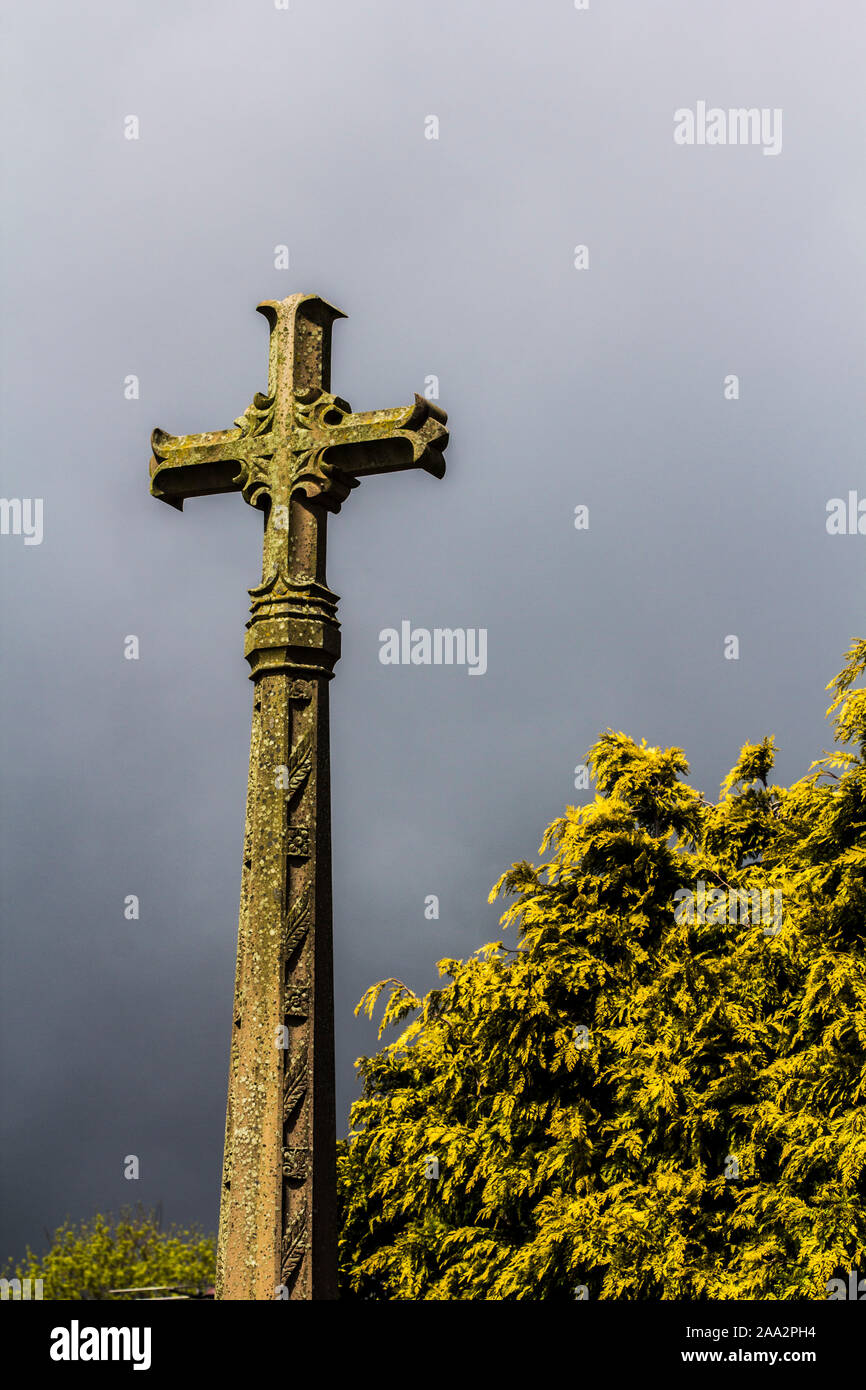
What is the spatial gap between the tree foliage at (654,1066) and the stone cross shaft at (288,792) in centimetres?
682

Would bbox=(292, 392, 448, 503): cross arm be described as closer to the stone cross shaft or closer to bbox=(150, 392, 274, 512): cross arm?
the stone cross shaft

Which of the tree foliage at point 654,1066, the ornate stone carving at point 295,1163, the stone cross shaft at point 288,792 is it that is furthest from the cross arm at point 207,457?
the tree foliage at point 654,1066

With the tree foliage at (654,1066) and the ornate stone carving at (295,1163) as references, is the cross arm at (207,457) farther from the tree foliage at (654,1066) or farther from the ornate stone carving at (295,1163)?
the tree foliage at (654,1066)

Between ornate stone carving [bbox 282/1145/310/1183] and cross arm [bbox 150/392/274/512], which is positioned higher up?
cross arm [bbox 150/392/274/512]

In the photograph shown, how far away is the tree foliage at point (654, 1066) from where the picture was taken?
11.9 m

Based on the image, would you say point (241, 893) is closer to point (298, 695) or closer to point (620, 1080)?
point (298, 695)

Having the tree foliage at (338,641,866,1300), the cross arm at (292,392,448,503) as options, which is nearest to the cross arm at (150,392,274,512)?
the cross arm at (292,392,448,503)

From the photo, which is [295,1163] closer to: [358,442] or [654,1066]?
[358,442]

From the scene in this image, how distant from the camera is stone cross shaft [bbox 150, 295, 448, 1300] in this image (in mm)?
5688

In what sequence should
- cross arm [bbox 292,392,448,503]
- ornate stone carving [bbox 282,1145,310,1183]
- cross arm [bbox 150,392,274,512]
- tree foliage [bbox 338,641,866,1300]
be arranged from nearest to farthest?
1. ornate stone carving [bbox 282,1145,310,1183]
2. cross arm [bbox 292,392,448,503]
3. cross arm [bbox 150,392,274,512]
4. tree foliage [bbox 338,641,866,1300]

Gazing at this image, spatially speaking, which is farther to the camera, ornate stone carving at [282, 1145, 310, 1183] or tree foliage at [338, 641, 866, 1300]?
tree foliage at [338, 641, 866, 1300]

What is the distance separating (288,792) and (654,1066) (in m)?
7.88

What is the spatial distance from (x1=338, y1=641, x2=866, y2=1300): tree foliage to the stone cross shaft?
22.4 ft
